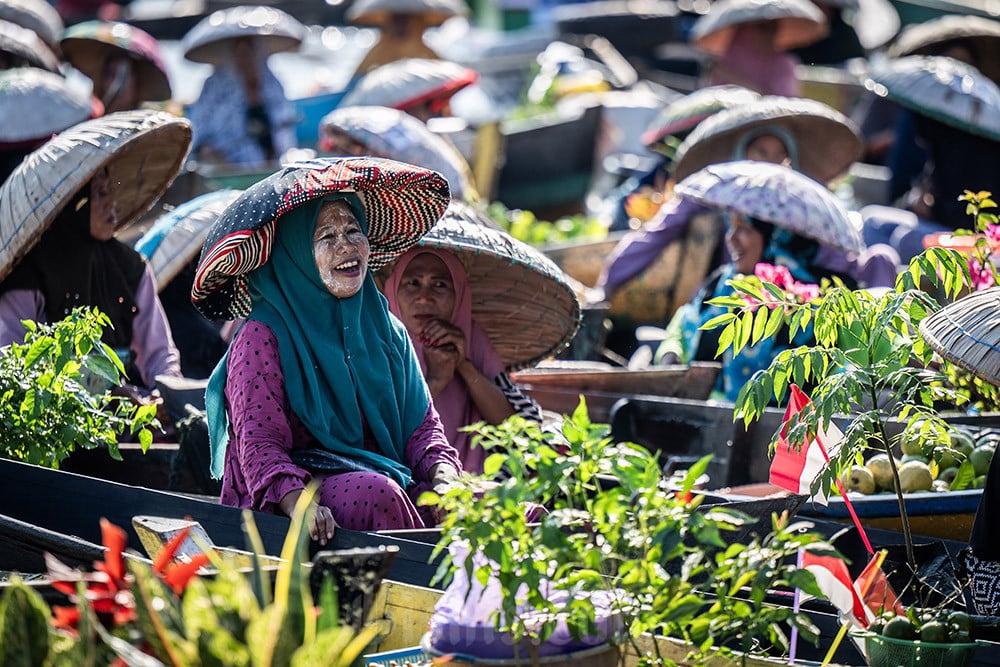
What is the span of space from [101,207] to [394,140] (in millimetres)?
1872

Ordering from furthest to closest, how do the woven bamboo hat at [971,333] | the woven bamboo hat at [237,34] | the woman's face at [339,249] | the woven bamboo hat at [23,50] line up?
the woven bamboo hat at [237,34], the woven bamboo hat at [23,50], the woman's face at [339,249], the woven bamboo hat at [971,333]

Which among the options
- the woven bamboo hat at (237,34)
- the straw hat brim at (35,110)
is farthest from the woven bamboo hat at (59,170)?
the woven bamboo hat at (237,34)

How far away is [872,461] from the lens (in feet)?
16.7

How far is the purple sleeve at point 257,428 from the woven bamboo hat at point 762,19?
8381 millimetres

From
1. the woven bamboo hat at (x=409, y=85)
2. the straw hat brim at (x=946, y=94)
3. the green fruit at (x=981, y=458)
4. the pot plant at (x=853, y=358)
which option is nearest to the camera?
the pot plant at (x=853, y=358)

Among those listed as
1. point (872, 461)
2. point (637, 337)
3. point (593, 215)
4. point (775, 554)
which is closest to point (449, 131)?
point (593, 215)

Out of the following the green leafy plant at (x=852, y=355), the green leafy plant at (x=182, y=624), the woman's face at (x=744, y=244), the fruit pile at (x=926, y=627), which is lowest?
the woman's face at (x=744, y=244)

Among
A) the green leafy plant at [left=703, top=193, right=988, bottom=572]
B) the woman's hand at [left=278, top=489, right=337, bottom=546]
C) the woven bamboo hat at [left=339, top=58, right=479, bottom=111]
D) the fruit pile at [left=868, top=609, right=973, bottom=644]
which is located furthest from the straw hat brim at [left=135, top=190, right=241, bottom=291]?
the fruit pile at [left=868, top=609, right=973, bottom=644]

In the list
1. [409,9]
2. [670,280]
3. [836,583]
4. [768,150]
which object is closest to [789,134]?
A: [768,150]

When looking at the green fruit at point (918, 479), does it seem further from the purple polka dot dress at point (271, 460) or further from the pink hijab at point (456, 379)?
the purple polka dot dress at point (271, 460)

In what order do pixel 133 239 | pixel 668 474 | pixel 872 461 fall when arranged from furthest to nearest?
pixel 133 239
pixel 668 474
pixel 872 461

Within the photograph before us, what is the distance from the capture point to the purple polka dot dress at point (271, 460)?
157 inches

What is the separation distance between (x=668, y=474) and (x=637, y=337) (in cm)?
279

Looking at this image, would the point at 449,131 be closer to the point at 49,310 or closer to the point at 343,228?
the point at 49,310
